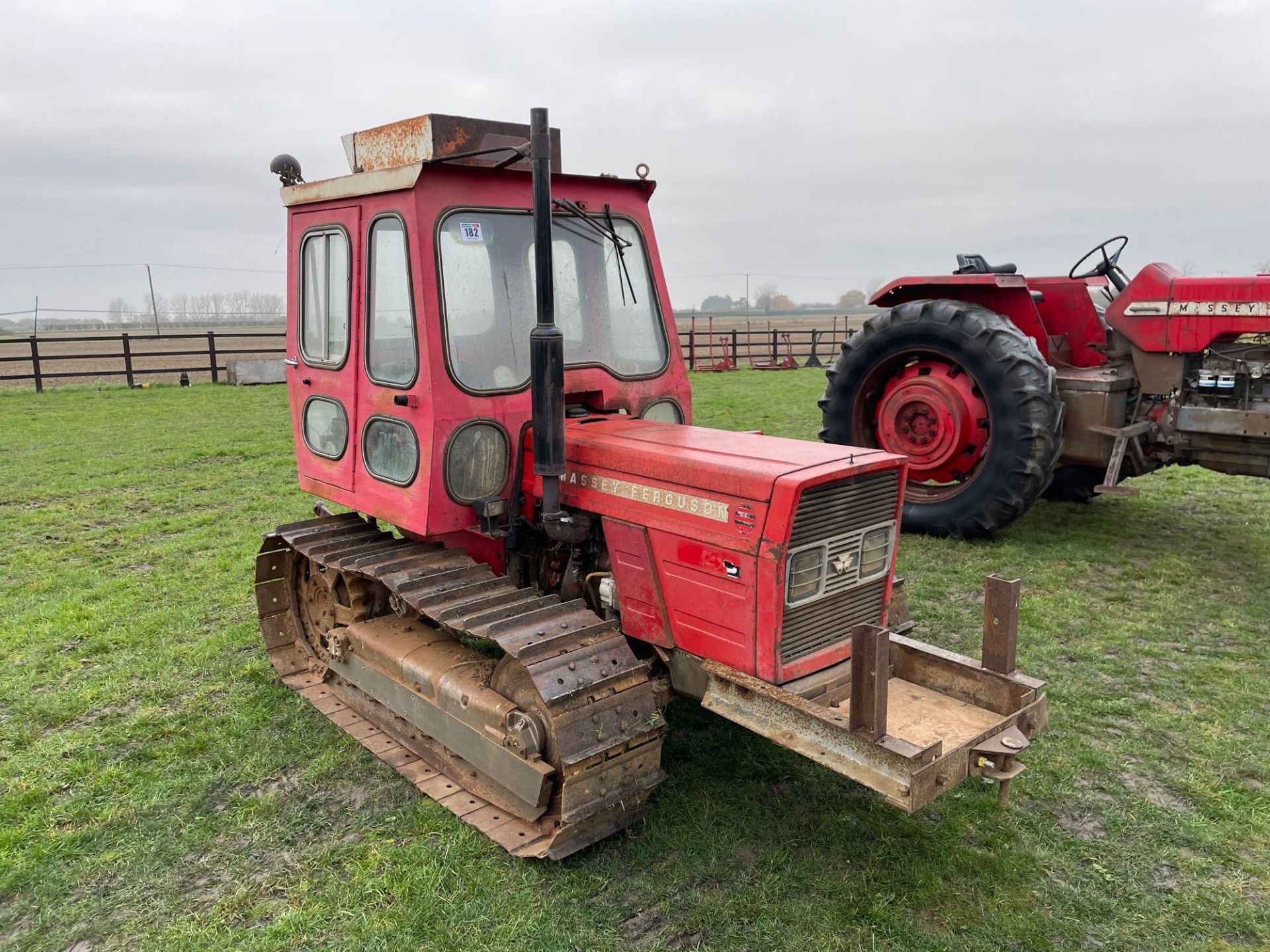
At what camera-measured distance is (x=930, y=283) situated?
7891mm

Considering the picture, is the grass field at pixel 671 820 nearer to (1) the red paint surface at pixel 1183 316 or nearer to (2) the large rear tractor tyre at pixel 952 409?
(2) the large rear tractor tyre at pixel 952 409

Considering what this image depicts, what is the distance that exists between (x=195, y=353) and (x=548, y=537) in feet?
61.2

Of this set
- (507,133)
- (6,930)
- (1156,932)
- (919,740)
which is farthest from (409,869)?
(507,133)

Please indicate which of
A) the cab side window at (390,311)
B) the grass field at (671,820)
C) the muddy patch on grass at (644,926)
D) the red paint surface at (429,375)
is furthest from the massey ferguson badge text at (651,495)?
the muddy patch on grass at (644,926)

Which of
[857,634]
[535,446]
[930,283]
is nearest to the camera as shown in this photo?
[857,634]

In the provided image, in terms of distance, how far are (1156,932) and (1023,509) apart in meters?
4.46

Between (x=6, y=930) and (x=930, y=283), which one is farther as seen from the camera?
(x=930, y=283)

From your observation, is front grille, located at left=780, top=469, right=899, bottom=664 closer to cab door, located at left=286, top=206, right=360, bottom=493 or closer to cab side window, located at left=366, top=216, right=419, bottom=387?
cab side window, located at left=366, top=216, right=419, bottom=387

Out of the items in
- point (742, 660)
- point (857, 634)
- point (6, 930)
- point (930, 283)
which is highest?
point (930, 283)

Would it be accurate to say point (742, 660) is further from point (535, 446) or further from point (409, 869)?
point (409, 869)

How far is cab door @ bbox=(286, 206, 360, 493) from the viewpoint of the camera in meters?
4.47

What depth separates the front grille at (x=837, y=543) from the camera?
3.34 m

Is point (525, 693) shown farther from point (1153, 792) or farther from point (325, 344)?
point (1153, 792)

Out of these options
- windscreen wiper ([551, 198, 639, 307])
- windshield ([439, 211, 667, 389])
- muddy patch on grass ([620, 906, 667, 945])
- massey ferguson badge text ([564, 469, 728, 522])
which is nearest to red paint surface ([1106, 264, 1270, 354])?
windshield ([439, 211, 667, 389])
